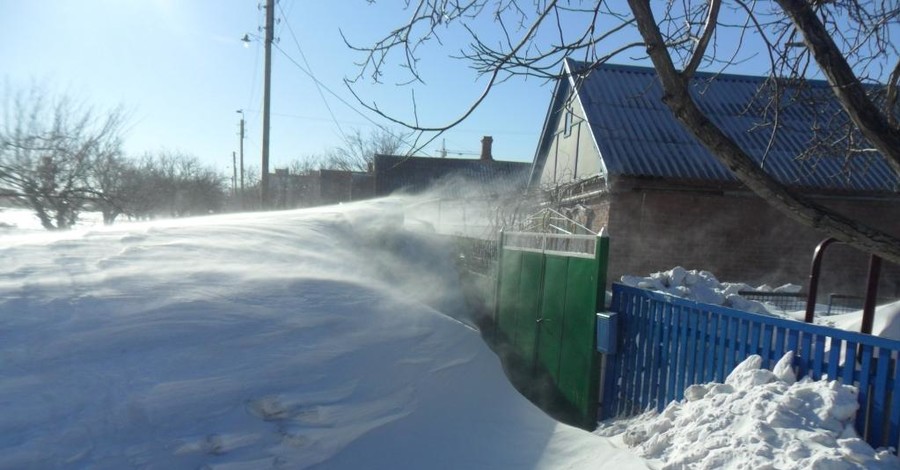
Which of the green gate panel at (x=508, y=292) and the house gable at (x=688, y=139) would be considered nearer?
the green gate panel at (x=508, y=292)

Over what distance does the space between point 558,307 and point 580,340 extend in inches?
23.0

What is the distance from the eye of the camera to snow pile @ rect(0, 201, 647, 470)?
374 cm

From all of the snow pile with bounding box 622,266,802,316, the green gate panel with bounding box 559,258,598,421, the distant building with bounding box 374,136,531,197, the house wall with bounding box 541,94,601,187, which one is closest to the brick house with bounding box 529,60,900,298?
the house wall with bounding box 541,94,601,187

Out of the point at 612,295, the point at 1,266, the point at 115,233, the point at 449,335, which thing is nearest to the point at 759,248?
the point at 612,295

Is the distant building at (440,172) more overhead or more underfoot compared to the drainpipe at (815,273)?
more overhead

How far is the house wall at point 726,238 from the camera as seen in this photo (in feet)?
41.6

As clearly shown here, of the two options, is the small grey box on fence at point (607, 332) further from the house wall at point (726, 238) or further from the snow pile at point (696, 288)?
the house wall at point (726, 238)

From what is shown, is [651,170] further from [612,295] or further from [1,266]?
[1,266]

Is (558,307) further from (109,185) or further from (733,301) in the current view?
(109,185)

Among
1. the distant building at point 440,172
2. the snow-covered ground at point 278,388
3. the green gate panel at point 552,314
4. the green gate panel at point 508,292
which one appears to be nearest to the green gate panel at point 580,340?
the green gate panel at point 552,314

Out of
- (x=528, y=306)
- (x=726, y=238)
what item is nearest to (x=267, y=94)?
(x=726, y=238)

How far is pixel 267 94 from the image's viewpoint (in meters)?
18.5

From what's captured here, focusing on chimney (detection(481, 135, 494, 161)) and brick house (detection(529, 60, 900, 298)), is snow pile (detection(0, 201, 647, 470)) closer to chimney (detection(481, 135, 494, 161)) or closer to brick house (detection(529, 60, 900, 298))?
brick house (detection(529, 60, 900, 298))

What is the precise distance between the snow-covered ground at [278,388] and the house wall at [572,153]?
919cm
